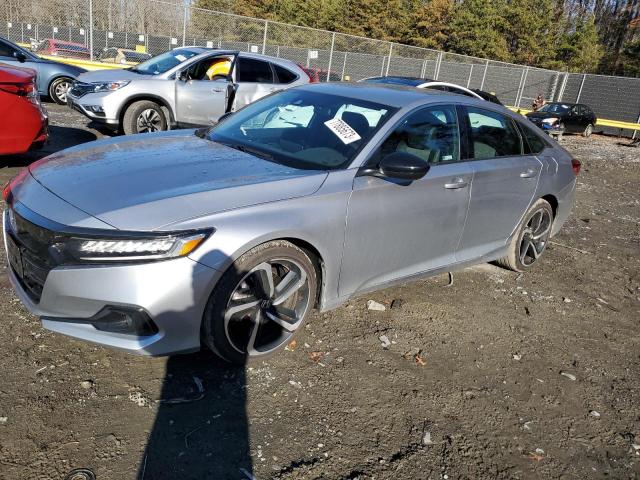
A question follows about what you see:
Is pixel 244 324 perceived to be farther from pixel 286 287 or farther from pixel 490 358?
pixel 490 358

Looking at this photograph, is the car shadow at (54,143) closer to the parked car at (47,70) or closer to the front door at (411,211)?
the parked car at (47,70)

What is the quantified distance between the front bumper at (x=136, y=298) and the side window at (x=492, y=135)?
2.46m

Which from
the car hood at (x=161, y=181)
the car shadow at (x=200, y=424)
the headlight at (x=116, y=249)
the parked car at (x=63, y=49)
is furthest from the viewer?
the parked car at (x=63, y=49)

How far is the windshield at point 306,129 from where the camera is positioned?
10.9 ft

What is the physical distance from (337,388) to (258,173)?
130 centimetres

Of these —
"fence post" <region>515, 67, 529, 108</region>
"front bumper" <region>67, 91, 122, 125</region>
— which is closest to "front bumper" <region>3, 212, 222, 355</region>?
"front bumper" <region>67, 91, 122, 125</region>

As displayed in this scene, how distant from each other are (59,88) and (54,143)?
4.63 meters

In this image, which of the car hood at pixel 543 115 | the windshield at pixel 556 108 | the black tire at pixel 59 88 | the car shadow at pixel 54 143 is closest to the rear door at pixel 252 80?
the car shadow at pixel 54 143

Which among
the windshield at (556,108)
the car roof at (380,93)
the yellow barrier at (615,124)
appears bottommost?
the yellow barrier at (615,124)

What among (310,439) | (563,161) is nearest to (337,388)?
(310,439)

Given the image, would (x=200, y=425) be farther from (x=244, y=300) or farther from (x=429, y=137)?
(x=429, y=137)

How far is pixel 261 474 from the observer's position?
2.26 meters

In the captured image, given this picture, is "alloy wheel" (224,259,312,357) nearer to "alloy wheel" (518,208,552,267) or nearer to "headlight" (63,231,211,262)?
"headlight" (63,231,211,262)

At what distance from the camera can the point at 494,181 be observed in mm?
4121
